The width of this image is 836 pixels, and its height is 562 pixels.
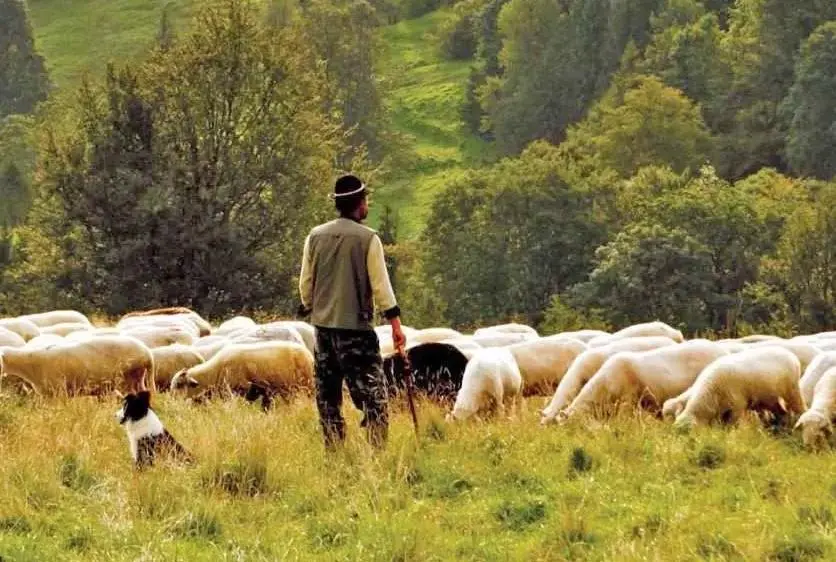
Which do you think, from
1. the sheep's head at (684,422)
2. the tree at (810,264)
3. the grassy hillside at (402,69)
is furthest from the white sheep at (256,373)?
the grassy hillside at (402,69)

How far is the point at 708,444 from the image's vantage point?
10758 mm

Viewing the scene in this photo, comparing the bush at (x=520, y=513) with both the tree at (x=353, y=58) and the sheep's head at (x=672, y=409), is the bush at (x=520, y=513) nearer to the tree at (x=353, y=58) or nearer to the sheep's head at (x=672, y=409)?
the sheep's head at (x=672, y=409)

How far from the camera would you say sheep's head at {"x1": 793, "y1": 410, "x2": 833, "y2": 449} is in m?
11.2

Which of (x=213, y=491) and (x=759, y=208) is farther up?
(x=213, y=491)

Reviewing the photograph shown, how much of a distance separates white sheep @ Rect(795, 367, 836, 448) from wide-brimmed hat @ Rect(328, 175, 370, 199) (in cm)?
441

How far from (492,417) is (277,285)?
2966 centimetres

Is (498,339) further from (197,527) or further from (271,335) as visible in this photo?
(197,527)

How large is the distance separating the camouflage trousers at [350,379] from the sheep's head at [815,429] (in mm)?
3691

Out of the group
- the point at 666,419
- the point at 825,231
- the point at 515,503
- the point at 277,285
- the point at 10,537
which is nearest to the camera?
the point at 10,537

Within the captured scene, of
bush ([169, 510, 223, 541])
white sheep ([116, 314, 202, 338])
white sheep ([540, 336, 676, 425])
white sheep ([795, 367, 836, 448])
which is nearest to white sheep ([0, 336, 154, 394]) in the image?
white sheep ([116, 314, 202, 338])

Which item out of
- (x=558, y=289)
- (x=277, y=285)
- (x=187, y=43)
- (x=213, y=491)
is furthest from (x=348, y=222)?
(x=558, y=289)

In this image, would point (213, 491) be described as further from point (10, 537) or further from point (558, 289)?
point (558, 289)

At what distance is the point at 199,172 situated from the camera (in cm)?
4244

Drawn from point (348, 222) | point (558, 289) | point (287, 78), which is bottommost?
point (558, 289)
